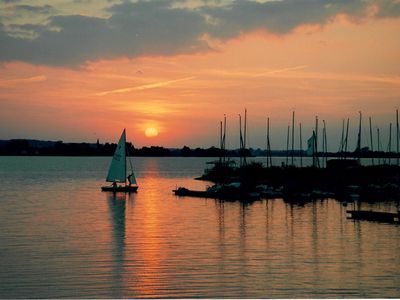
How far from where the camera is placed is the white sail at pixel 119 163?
37.7 meters

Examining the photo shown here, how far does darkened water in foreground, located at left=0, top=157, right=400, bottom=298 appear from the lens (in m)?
12.9

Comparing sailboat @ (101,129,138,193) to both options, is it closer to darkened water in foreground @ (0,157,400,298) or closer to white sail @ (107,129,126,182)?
white sail @ (107,129,126,182)

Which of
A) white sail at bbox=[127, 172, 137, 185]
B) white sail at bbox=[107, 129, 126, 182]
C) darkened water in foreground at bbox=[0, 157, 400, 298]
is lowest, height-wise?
darkened water in foreground at bbox=[0, 157, 400, 298]

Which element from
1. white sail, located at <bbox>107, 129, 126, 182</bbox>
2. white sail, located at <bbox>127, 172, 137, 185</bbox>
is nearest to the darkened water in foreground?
white sail, located at <bbox>107, 129, 126, 182</bbox>

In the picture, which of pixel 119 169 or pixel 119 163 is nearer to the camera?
pixel 119 163

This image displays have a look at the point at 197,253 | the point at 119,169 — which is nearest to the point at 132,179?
the point at 119,169

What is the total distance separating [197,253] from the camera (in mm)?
16906

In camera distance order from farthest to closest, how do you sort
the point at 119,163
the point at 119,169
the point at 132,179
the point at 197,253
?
the point at 132,179 < the point at 119,169 < the point at 119,163 < the point at 197,253

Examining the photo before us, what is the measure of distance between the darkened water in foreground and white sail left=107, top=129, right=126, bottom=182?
26.5ft

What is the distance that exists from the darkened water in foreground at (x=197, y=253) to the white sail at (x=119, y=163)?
26.5 ft

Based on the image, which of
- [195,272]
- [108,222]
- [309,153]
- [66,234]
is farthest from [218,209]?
[309,153]

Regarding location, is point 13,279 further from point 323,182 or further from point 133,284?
point 323,182

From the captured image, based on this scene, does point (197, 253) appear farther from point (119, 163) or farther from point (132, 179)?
point (132, 179)

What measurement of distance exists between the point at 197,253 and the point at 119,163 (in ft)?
71.1
